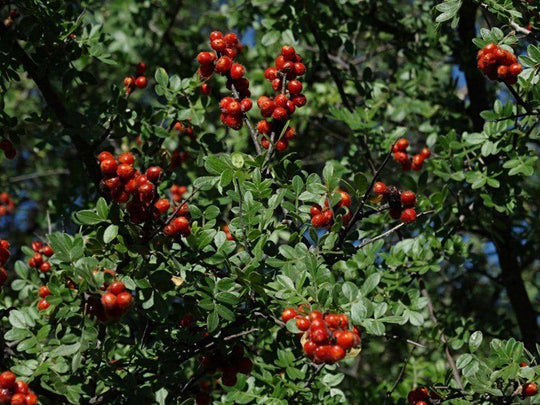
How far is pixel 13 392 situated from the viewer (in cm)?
182

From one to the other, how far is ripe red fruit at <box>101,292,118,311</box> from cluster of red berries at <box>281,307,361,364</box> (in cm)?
50

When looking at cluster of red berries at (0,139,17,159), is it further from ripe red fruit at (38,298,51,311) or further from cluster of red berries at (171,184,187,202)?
cluster of red berries at (171,184,187,202)

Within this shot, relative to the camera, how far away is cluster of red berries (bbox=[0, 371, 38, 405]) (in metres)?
1.79

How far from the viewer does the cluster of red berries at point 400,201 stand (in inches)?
78.2

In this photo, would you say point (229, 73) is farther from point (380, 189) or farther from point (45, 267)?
point (45, 267)

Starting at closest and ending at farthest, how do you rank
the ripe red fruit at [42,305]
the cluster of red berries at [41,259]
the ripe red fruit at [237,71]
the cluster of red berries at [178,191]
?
the ripe red fruit at [237,71] → the ripe red fruit at [42,305] → the cluster of red berries at [41,259] → the cluster of red berries at [178,191]

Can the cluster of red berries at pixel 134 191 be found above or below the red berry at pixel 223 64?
below

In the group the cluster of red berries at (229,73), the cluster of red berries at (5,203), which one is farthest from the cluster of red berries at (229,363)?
the cluster of red berries at (5,203)

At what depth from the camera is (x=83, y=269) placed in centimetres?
163

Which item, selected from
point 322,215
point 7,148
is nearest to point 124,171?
point 322,215

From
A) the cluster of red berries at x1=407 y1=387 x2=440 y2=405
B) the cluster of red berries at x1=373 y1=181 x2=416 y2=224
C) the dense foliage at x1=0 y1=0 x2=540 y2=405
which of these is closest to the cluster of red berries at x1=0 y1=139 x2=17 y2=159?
the dense foliage at x1=0 y1=0 x2=540 y2=405

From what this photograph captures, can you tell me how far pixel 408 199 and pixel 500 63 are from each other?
1.91 feet

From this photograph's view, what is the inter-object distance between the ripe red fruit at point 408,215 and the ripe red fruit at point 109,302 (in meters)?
0.97

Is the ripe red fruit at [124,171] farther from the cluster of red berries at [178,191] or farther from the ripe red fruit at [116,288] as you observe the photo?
the cluster of red berries at [178,191]
